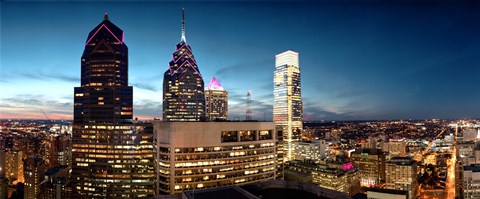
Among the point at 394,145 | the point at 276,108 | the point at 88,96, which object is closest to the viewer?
the point at 88,96

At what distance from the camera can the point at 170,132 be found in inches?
972

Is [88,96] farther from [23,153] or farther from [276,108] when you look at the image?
[276,108]

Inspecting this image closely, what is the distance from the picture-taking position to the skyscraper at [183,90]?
78688mm

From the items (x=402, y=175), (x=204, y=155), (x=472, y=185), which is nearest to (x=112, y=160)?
(x=204, y=155)

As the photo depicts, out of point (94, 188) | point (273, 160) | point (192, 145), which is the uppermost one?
point (192, 145)

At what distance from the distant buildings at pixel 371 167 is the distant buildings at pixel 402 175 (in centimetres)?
380

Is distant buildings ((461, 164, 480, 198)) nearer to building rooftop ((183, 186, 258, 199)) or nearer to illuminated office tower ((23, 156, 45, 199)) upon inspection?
building rooftop ((183, 186, 258, 199))

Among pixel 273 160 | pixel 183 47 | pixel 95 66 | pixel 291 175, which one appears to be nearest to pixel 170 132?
pixel 273 160

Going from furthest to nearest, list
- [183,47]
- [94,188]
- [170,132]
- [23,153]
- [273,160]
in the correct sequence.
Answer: [183,47], [23,153], [94,188], [273,160], [170,132]

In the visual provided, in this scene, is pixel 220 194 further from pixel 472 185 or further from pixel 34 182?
pixel 34 182

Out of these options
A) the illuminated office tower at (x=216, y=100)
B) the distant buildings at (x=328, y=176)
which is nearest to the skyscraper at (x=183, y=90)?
the illuminated office tower at (x=216, y=100)

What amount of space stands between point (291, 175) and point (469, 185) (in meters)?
20.8

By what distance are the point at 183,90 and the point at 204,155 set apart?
55.5 m

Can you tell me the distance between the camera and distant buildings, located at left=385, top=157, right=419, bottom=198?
47.3m
